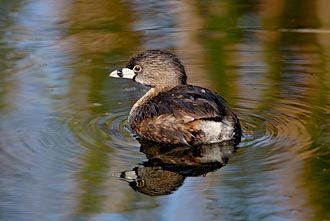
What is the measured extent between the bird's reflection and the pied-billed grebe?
83 millimetres

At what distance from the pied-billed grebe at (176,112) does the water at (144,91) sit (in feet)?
0.42

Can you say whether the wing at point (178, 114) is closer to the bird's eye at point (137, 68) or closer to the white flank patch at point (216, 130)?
the white flank patch at point (216, 130)

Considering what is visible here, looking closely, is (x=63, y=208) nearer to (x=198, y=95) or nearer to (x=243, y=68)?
(x=198, y=95)

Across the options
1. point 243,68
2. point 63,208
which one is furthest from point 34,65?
point 63,208

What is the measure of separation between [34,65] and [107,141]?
2186 mm

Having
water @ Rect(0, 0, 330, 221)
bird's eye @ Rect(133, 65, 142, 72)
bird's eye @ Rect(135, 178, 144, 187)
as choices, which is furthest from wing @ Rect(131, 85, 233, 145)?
bird's eye @ Rect(135, 178, 144, 187)

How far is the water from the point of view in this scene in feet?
20.1

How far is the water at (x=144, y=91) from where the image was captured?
20.1ft

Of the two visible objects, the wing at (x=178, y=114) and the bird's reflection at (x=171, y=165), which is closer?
the bird's reflection at (x=171, y=165)

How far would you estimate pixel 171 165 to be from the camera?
6895mm

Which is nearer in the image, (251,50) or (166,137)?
(166,137)

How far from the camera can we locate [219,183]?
6.40 meters

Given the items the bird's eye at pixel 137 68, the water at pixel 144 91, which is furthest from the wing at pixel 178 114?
the bird's eye at pixel 137 68

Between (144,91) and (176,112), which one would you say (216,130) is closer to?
(176,112)
